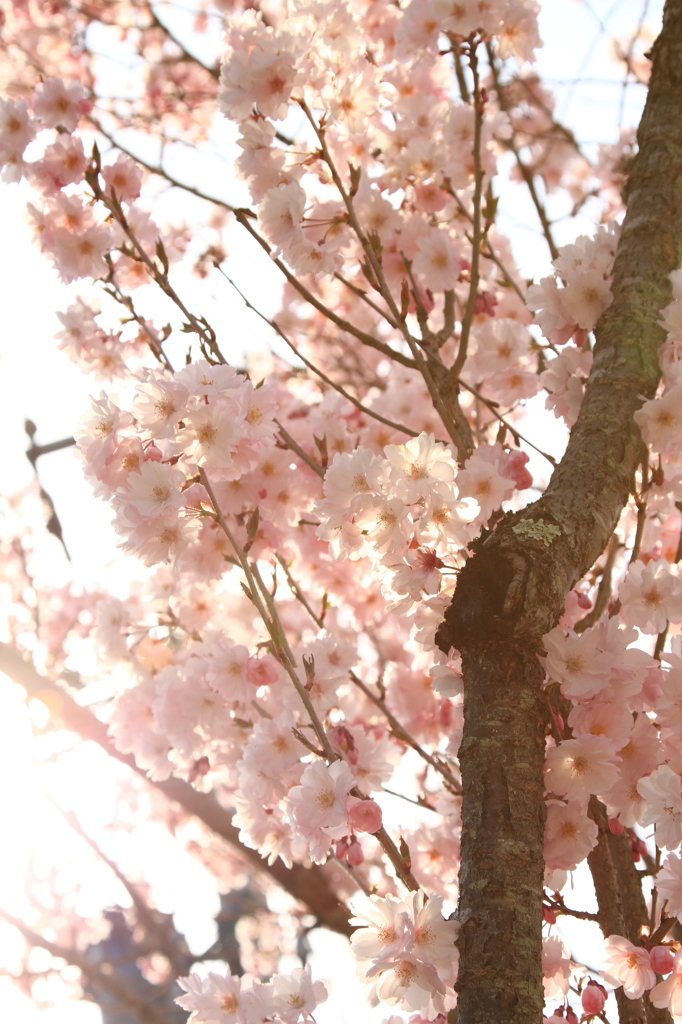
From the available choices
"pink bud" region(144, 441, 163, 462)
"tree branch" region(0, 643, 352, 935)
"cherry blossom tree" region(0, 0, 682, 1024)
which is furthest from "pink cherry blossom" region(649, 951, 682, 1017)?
"tree branch" region(0, 643, 352, 935)

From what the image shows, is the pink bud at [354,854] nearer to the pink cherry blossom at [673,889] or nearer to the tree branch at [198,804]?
the pink cherry blossom at [673,889]

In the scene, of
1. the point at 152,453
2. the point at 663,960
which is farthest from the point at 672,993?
the point at 152,453

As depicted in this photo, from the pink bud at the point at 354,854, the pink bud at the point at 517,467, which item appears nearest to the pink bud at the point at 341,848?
the pink bud at the point at 354,854

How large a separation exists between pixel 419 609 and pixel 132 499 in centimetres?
54

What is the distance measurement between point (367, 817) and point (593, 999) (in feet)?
1.93

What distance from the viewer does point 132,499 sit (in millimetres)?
1451

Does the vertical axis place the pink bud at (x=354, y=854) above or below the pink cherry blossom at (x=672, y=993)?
above

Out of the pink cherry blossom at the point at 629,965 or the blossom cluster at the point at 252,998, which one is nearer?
the pink cherry blossom at the point at 629,965

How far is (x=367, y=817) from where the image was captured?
128 centimetres

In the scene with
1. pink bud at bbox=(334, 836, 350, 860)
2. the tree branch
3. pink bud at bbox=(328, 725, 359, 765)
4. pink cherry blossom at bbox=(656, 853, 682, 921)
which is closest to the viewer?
pink cherry blossom at bbox=(656, 853, 682, 921)

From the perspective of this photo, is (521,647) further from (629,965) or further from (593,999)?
(593,999)

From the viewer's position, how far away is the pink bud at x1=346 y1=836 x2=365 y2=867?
4.69 feet

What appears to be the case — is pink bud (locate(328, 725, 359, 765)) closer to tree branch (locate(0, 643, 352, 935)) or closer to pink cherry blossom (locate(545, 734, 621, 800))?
pink cherry blossom (locate(545, 734, 621, 800))

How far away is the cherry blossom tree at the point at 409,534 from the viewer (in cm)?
113
